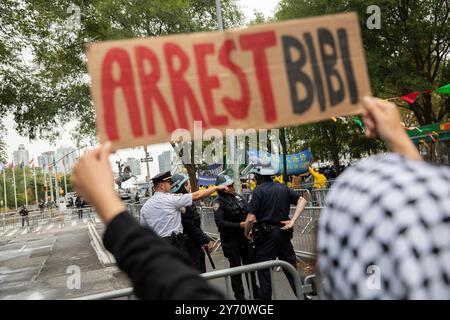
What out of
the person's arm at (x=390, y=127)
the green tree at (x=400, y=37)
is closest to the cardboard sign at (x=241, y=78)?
the person's arm at (x=390, y=127)

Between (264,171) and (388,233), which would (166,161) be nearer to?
(264,171)

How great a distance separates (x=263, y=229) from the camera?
19.7ft

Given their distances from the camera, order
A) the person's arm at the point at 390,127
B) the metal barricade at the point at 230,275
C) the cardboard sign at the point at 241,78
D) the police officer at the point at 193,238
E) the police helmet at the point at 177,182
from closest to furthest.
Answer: the person's arm at the point at 390,127 → the cardboard sign at the point at 241,78 → the metal barricade at the point at 230,275 → the police officer at the point at 193,238 → the police helmet at the point at 177,182

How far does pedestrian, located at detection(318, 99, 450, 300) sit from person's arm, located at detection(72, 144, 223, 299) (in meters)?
0.30

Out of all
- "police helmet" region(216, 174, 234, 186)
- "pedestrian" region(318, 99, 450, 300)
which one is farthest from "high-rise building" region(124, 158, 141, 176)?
"pedestrian" region(318, 99, 450, 300)

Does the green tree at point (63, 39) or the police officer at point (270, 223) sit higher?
the green tree at point (63, 39)

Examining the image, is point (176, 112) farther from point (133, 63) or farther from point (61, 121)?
point (61, 121)

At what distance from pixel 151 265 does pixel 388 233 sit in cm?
52

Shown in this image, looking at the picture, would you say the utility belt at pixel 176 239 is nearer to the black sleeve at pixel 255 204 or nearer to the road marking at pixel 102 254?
the black sleeve at pixel 255 204

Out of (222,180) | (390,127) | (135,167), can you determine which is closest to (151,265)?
(390,127)

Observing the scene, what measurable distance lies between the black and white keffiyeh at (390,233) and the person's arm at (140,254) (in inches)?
12.2

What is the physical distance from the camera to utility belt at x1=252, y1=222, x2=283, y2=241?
19.7 feet

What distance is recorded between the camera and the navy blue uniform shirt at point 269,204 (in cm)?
604

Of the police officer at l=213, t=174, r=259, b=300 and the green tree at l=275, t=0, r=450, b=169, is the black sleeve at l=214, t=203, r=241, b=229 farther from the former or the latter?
the green tree at l=275, t=0, r=450, b=169
